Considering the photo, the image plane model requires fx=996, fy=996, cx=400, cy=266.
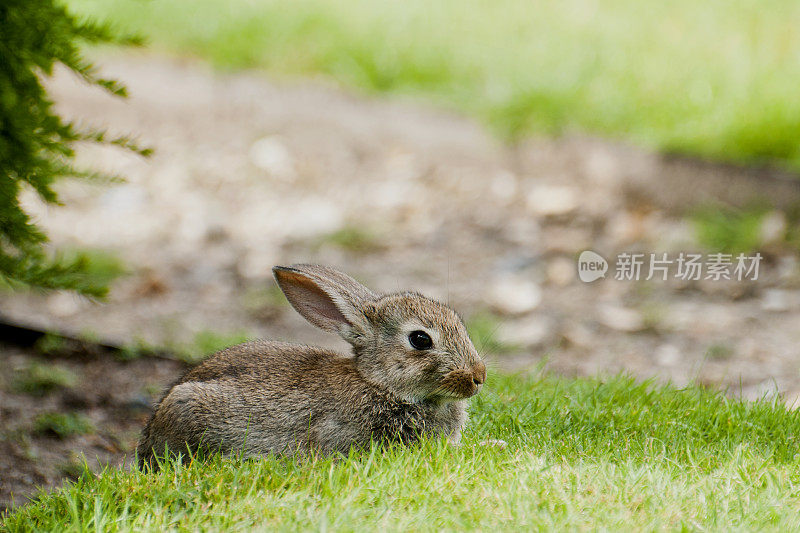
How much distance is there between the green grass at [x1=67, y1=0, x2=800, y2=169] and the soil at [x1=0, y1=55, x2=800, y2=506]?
25 cm

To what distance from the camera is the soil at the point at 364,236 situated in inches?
241

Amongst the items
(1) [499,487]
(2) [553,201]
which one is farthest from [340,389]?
(2) [553,201]

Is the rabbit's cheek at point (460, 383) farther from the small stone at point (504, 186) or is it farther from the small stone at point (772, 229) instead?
the small stone at point (504, 186)

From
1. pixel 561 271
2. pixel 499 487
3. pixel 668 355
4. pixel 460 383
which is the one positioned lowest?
pixel 499 487

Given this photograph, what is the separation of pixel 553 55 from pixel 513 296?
3124 mm

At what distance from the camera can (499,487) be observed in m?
3.47

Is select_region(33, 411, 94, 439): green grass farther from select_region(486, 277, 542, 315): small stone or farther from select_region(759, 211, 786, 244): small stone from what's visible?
select_region(759, 211, 786, 244): small stone

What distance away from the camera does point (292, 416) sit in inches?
161

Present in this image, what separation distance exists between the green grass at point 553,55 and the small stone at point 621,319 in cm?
185

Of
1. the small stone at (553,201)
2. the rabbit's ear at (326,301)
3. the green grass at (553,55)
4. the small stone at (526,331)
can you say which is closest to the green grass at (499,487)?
the rabbit's ear at (326,301)

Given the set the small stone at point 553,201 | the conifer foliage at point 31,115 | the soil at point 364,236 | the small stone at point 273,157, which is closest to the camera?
the conifer foliage at point 31,115

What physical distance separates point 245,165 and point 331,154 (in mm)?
885

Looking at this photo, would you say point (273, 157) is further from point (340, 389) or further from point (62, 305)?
point (340, 389)

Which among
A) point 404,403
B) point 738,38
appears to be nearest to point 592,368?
point 404,403
